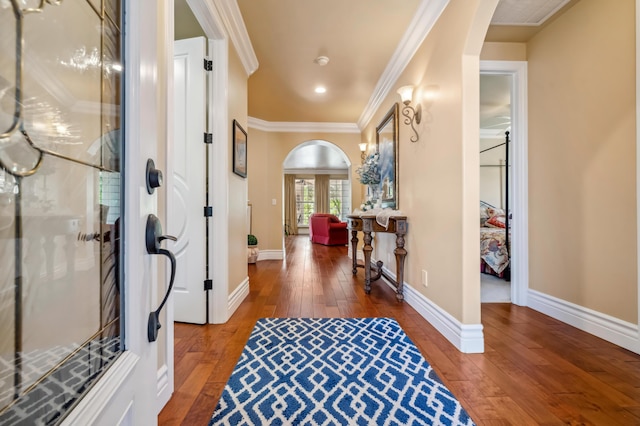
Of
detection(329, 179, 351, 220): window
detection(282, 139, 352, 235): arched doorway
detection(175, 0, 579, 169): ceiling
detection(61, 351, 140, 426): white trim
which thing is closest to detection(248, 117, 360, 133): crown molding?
detection(175, 0, 579, 169): ceiling

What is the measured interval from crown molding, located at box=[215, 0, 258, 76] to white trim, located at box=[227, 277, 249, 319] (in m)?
2.22

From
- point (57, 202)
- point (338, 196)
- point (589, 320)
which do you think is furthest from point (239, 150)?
point (338, 196)

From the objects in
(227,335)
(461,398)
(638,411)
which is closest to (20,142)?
(461,398)

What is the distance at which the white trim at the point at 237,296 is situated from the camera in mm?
2334

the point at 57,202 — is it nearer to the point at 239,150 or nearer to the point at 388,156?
the point at 239,150

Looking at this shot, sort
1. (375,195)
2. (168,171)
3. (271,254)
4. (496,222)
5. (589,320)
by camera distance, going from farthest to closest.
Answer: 1. (271,254)
2. (496,222)
3. (375,195)
4. (589,320)
5. (168,171)

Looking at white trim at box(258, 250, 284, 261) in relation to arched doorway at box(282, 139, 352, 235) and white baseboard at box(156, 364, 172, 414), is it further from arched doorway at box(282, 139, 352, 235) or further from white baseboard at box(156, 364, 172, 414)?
arched doorway at box(282, 139, 352, 235)

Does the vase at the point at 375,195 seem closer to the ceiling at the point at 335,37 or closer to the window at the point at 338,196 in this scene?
the ceiling at the point at 335,37

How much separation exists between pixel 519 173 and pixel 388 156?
135 centimetres

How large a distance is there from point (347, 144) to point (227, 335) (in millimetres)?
4153

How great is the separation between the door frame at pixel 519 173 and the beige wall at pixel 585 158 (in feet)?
0.17

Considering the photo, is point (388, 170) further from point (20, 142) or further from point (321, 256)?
point (20, 142)

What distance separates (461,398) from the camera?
1.29 m

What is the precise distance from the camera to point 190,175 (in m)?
2.16
